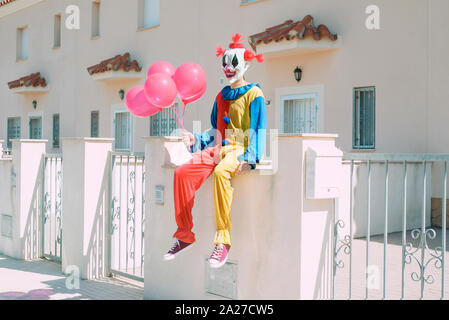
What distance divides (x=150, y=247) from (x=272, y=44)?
20.9 feet

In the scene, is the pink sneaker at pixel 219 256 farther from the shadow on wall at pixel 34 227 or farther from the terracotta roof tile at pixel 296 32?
the terracotta roof tile at pixel 296 32

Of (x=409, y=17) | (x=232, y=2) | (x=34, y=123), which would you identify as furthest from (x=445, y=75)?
(x=34, y=123)

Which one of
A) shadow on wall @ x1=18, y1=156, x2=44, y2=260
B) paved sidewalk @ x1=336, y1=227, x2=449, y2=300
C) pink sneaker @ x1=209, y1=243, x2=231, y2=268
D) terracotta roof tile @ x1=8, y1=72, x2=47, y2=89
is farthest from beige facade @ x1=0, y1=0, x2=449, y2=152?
pink sneaker @ x1=209, y1=243, x2=231, y2=268

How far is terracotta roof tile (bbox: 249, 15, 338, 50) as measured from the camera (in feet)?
34.6

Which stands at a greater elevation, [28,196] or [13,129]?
[13,129]

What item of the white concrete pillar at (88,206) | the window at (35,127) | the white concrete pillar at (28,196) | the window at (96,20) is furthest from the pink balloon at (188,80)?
the window at (35,127)

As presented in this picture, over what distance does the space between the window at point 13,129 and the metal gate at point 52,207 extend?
51.4 feet

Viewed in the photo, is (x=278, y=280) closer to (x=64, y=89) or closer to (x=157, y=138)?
(x=157, y=138)

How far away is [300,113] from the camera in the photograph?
11555 millimetres

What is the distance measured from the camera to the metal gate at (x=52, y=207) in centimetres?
785

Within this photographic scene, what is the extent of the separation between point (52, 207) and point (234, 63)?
14.8 feet

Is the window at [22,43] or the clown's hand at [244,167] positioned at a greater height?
the window at [22,43]

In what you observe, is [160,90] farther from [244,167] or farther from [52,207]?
[52,207]

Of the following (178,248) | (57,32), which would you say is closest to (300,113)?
(178,248)
